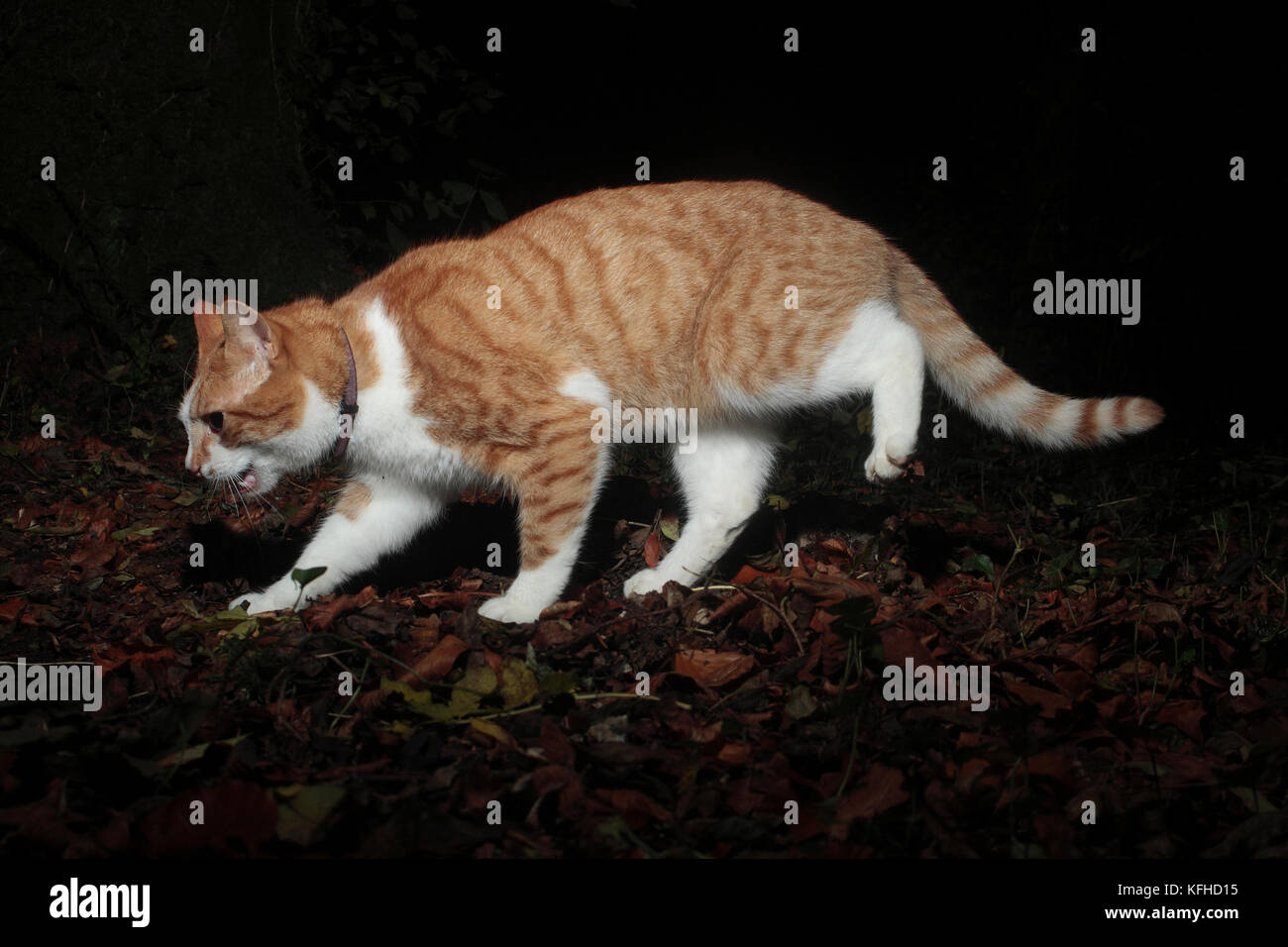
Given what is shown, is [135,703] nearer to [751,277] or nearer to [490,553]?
[490,553]

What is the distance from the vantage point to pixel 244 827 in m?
1.98

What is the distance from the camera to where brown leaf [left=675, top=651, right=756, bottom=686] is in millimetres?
2717

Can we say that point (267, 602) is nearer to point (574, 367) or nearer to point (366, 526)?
point (366, 526)

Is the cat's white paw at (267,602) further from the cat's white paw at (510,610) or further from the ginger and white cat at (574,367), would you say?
the cat's white paw at (510,610)

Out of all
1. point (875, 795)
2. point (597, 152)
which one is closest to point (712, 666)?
point (875, 795)

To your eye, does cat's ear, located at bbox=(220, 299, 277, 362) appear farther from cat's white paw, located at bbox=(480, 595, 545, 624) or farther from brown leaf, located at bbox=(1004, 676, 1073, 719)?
brown leaf, located at bbox=(1004, 676, 1073, 719)

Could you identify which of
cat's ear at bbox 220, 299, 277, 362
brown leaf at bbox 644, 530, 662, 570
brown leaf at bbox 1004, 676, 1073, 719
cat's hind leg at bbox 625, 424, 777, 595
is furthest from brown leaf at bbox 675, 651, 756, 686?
cat's ear at bbox 220, 299, 277, 362

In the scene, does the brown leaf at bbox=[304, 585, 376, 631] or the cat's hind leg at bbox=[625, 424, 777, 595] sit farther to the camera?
the cat's hind leg at bbox=[625, 424, 777, 595]

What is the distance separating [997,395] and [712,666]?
60.5 inches

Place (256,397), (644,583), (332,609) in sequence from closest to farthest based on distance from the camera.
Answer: (332,609)
(256,397)
(644,583)

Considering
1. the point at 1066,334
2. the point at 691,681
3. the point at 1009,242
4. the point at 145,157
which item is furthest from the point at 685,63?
the point at 691,681

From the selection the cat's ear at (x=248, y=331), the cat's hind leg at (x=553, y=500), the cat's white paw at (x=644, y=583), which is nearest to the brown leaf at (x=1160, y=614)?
the cat's white paw at (x=644, y=583)

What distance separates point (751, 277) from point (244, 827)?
2.37 meters

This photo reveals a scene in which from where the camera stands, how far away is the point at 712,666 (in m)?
2.79
